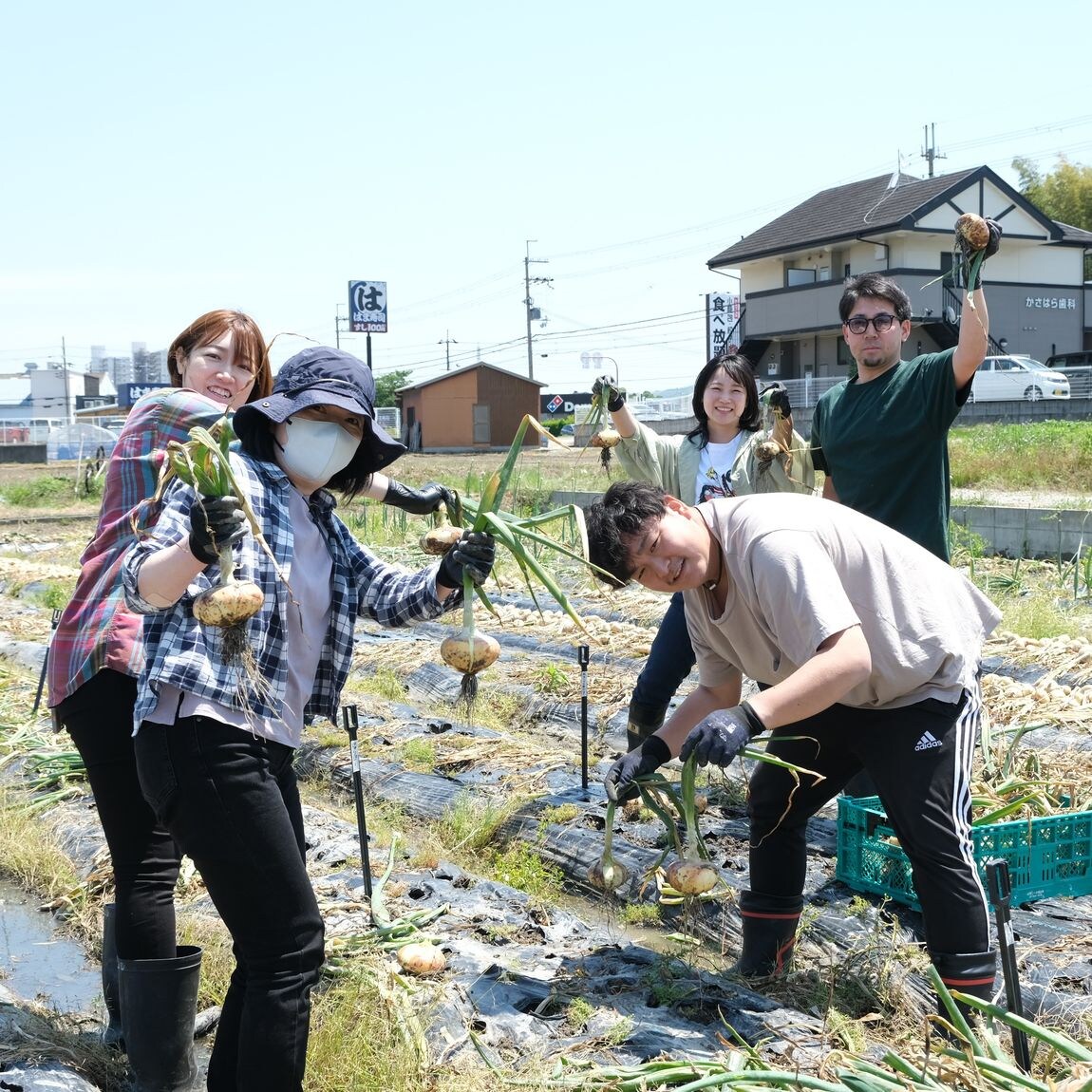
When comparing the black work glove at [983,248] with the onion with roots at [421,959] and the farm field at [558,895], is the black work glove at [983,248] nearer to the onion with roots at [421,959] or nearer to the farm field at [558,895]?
the farm field at [558,895]

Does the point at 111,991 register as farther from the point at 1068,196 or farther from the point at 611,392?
the point at 1068,196

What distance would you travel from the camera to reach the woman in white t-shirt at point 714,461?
381 centimetres

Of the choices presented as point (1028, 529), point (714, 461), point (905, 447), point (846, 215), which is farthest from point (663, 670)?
point (846, 215)

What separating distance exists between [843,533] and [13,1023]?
2017mm

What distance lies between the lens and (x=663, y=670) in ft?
12.5

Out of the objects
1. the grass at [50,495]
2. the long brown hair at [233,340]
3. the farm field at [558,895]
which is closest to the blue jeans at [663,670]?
the farm field at [558,895]

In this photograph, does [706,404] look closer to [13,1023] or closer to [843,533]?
[843,533]

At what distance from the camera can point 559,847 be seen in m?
3.70

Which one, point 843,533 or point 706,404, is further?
point 706,404

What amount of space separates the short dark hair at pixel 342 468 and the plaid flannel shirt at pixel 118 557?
0.28m

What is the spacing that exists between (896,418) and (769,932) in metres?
1.42

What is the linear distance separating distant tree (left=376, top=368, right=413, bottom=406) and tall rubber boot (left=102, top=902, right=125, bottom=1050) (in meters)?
57.1

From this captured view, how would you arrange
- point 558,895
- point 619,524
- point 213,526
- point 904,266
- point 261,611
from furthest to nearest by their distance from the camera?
point 904,266 < point 558,895 < point 619,524 < point 261,611 < point 213,526

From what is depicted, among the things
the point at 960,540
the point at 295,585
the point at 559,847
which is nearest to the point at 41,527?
the point at 960,540
